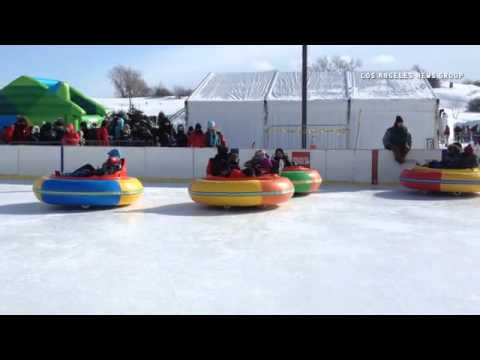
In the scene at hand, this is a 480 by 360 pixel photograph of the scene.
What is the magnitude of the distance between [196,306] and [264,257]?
1554mm

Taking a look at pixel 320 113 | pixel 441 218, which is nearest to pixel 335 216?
pixel 441 218

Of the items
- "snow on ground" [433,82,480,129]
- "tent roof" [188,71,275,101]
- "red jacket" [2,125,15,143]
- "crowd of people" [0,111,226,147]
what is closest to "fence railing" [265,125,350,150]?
"tent roof" [188,71,275,101]

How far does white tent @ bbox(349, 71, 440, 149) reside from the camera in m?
15.9

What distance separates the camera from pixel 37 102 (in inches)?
762

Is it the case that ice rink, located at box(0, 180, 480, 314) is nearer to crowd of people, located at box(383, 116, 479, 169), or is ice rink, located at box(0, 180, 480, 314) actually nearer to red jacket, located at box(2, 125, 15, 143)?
crowd of people, located at box(383, 116, 479, 169)

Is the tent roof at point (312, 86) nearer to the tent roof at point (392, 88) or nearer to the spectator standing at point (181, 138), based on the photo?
the tent roof at point (392, 88)

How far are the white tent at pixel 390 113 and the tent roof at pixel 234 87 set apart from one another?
297 cm

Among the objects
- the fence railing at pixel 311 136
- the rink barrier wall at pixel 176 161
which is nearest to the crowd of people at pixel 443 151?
the rink barrier wall at pixel 176 161

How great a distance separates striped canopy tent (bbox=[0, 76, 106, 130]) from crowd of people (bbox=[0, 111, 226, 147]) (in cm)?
521

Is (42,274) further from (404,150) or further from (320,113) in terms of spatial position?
(320,113)

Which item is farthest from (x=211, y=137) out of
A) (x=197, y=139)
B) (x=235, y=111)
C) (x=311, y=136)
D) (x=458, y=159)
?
(x=458, y=159)

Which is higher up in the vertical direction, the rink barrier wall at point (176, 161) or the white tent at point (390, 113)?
the white tent at point (390, 113)

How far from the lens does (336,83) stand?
17406 mm

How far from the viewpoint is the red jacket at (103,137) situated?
43.5 ft
